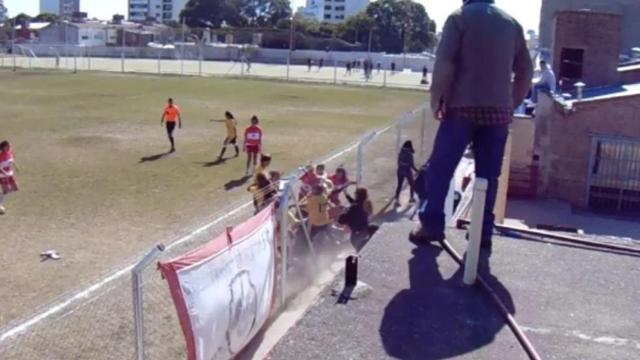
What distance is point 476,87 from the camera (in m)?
5.54

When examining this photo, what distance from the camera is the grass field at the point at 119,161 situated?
11672 millimetres

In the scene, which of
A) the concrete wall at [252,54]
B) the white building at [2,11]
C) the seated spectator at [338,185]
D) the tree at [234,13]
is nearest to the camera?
the seated spectator at [338,185]

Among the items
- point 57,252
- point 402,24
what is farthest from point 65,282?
point 402,24

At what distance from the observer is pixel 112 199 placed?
16031 mm

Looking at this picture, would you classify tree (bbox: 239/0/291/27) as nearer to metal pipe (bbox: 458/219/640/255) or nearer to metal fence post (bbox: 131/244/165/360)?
metal pipe (bbox: 458/219/640/255)

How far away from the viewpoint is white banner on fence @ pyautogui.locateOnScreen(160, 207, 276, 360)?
15.6 ft

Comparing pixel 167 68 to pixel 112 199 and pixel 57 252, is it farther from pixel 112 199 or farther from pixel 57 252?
pixel 57 252

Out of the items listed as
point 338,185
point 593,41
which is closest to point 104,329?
point 338,185

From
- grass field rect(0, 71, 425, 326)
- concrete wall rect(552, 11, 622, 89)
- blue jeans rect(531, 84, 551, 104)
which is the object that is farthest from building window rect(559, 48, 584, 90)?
grass field rect(0, 71, 425, 326)

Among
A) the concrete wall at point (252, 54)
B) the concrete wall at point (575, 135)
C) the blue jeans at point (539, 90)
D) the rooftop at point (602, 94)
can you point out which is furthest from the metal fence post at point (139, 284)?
the concrete wall at point (252, 54)

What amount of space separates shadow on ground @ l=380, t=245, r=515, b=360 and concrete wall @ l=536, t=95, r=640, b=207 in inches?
674

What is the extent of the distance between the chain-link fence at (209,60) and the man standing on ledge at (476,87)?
61.1m

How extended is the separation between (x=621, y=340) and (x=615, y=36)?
77.9 ft

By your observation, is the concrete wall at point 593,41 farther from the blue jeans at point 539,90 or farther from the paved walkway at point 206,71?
the paved walkway at point 206,71
